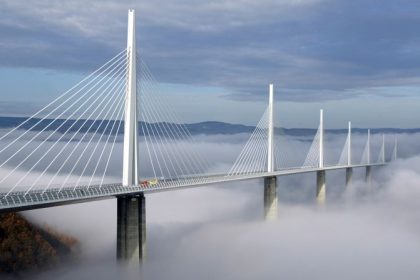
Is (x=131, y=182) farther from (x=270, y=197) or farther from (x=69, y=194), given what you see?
(x=270, y=197)

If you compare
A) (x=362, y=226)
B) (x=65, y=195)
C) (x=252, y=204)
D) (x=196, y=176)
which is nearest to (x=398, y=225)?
(x=362, y=226)

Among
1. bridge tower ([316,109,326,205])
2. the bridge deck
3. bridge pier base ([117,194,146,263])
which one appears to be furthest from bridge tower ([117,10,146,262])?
bridge tower ([316,109,326,205])

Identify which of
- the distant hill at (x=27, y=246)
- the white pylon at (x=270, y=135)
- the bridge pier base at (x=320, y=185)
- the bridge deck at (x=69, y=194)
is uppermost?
the white pylon at (x=270, y=135)

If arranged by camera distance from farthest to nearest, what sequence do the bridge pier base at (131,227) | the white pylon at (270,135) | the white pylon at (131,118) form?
the white pylon at (270,135) < the bridge pier base at (131,227) < the white pylon at (131,118)

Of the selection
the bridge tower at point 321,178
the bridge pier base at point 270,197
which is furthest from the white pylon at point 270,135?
the bridge tower at point 321,178

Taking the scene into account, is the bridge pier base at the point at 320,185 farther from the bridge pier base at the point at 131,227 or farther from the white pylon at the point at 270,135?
the bridge pier base at the point at 131,227

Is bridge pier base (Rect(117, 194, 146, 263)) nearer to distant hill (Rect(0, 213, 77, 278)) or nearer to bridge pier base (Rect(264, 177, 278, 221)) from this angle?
distant hill (Rect(0, 213, 77, 278))
